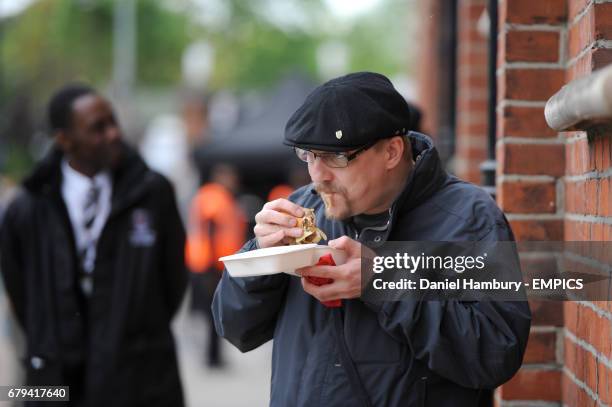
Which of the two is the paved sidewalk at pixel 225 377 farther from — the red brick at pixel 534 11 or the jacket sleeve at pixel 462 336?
the jacket sleeve at pixel 462 336

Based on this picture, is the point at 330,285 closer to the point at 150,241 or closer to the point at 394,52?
the point at 150,241

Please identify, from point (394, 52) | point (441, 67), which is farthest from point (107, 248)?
point (394, 52)

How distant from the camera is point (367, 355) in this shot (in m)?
2.39

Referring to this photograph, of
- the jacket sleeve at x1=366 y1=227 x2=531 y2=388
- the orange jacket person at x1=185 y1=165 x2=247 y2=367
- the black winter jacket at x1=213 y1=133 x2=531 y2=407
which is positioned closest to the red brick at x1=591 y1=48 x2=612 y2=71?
the black winter jacket at x1=213 y1=133 x2=531 y2=407

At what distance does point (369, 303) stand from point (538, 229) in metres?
1.03

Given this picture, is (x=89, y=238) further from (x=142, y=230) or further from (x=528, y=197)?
(x=528, y=197)

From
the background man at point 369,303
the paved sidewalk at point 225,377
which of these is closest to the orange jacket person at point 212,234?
the paved sidewalk at point 225,377

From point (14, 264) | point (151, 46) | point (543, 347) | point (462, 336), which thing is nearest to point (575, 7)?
point (543, 347)

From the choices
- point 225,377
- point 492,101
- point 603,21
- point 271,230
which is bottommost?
point 225,377

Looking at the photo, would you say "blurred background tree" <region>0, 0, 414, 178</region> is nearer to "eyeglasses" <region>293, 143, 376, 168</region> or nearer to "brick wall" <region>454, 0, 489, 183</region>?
"brick wall" <region>454, 0, 489, 183</region>

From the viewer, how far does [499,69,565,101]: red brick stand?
3.12 metres

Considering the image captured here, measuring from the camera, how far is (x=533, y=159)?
314 centimetres

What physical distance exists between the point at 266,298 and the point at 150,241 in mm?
2052

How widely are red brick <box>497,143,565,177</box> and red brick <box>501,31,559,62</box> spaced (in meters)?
0.30
